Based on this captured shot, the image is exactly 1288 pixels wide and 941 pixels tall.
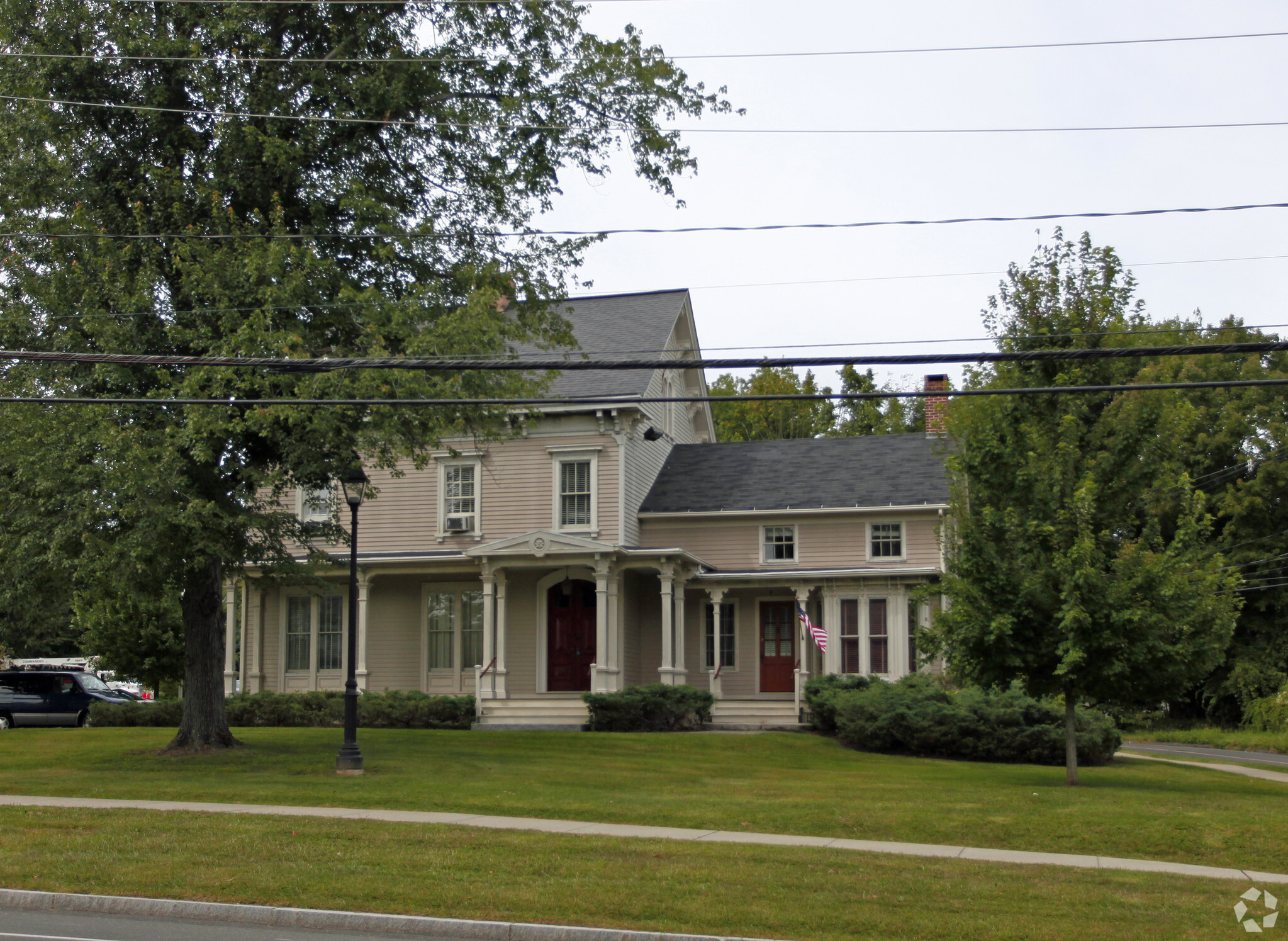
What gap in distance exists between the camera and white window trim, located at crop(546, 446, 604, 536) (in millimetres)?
29281

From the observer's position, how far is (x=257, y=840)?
12367 mm

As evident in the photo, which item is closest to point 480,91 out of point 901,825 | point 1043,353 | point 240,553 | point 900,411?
point 240,553

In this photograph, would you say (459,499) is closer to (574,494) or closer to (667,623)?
(574,494)

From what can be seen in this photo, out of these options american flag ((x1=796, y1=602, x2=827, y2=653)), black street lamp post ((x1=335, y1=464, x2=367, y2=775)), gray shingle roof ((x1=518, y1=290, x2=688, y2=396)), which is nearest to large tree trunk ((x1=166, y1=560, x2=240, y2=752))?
black street lamp post ((x1=335, y1=464, x2=367, y2=775))

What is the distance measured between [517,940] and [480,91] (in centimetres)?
1559

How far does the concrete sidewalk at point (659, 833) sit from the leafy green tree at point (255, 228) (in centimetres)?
368

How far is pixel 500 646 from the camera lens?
2822 cm

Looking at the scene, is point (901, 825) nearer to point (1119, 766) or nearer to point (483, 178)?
point (1119, 766)

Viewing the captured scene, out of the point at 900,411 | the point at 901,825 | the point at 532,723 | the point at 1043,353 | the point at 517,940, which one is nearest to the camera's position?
the point at 517,940

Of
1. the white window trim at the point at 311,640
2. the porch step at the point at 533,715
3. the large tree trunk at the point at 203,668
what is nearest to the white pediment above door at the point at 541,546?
the porch step at the point at 533,715

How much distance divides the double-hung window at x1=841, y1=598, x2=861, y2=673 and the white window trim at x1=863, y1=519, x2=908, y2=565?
122 cm

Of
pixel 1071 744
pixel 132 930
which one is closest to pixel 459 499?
pixel 1071 744

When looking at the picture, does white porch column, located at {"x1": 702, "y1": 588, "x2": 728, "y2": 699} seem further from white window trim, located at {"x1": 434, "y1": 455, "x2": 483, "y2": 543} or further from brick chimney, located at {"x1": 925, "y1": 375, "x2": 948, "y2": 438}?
brick chimney, located at {"x1": 925, "y1": 375, "x2": 948, "y2": 438}

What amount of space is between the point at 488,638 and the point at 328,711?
3.93 metres
